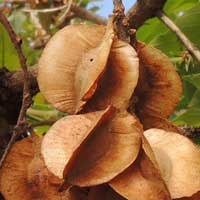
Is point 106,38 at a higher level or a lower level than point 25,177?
higher

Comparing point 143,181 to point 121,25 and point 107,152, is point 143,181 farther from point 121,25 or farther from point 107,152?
point 121,25

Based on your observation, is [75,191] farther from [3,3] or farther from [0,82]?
[3,3]

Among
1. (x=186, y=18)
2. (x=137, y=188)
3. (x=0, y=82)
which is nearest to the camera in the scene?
(x=137, y=188)

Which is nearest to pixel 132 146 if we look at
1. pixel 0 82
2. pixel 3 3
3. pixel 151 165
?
pixel 151 165

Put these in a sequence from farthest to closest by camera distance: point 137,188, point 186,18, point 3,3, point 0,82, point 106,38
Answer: point 3,3 → point 186,18 → point 0,82 → point 106,38 → point 137,188

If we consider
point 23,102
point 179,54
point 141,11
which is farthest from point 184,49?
point 23,102

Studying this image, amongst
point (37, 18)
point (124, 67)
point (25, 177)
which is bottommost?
point (37, 18)

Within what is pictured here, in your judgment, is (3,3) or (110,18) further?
(3,3)

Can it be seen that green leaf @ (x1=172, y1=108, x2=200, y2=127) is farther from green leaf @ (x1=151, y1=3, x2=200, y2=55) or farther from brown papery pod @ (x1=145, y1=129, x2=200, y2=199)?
brown papery pod @ (x1=145, y1=129, x2=200, y2=199)

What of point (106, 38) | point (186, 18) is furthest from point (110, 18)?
point (186, 18)

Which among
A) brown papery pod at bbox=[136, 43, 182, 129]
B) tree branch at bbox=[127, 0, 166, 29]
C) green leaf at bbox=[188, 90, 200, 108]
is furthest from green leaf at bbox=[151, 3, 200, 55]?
brown papery pod at bbox=[136, 43, 182, 129]
